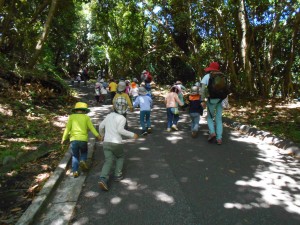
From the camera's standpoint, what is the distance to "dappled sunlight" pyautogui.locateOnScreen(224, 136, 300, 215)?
433 cm

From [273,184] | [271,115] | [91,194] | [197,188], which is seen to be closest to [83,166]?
[91,194]

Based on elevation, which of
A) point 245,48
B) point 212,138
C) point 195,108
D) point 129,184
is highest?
point 245,48

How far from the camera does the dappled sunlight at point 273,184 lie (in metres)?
4.33

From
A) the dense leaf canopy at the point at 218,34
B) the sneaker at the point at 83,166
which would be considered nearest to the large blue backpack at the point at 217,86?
the sneaker at the point at 83,166

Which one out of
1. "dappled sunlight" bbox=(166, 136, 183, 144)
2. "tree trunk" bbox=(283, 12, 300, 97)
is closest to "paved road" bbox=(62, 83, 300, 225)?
"dappled sunlight" bbox=(166, 136, 183, 144)

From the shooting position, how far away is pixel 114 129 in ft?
17.5

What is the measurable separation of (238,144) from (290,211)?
11.8ft

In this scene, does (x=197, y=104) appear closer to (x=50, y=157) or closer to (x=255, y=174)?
(x=255, y=174)

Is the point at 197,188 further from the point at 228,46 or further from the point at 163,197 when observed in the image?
the point at 228,46

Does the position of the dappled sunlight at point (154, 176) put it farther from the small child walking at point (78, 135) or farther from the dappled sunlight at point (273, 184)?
the dappled sunlight at point (273, 184)

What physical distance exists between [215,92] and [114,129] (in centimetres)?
321

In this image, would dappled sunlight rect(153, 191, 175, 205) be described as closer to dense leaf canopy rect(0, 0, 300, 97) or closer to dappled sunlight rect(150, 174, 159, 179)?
dappled sunlight rect(150, 174, 159, 179)

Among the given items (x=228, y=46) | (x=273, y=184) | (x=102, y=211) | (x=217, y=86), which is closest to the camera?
(x=102, y=211)

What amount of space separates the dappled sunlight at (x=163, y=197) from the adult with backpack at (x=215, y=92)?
10.7 ft
